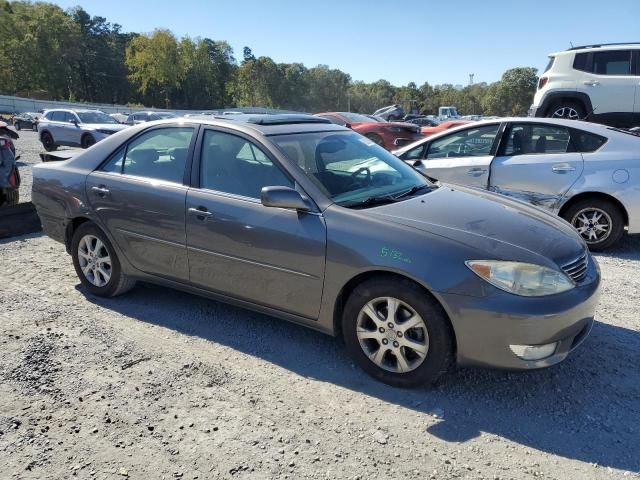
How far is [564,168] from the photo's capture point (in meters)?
5.94

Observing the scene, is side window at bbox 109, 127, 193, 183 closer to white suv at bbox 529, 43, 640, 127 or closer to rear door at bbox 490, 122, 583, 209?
rear door at bbox 490, 122, 583, 209

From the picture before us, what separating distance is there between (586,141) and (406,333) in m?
4.27

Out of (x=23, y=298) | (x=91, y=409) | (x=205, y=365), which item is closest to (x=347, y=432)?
(x=205, y=365)

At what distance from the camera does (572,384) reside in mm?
3234

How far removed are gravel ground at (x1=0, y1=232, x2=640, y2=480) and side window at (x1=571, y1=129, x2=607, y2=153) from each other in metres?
2.50

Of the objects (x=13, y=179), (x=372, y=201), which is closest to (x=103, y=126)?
(x=13, y=179)

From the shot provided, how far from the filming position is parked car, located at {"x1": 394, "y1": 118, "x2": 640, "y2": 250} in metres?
5.75

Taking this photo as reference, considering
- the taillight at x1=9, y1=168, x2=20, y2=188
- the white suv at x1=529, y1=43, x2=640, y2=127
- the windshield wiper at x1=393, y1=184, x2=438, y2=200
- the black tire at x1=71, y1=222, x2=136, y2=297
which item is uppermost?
the white suv at x1=529, y1=43, x2=640, y2=127

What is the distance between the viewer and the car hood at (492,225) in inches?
118

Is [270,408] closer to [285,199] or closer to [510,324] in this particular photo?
[285,199]

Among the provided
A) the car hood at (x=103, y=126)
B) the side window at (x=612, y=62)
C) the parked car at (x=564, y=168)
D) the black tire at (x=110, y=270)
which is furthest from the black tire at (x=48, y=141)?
the side window at (x=612, y=62)

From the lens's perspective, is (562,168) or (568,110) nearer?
(562,168)

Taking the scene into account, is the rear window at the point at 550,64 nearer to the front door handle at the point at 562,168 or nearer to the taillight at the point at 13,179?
the front door handle at the point at 562,168

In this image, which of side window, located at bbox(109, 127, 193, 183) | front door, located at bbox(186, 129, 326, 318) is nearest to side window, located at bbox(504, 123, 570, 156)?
front door, located at bbox(186, 129, 326, 318)
